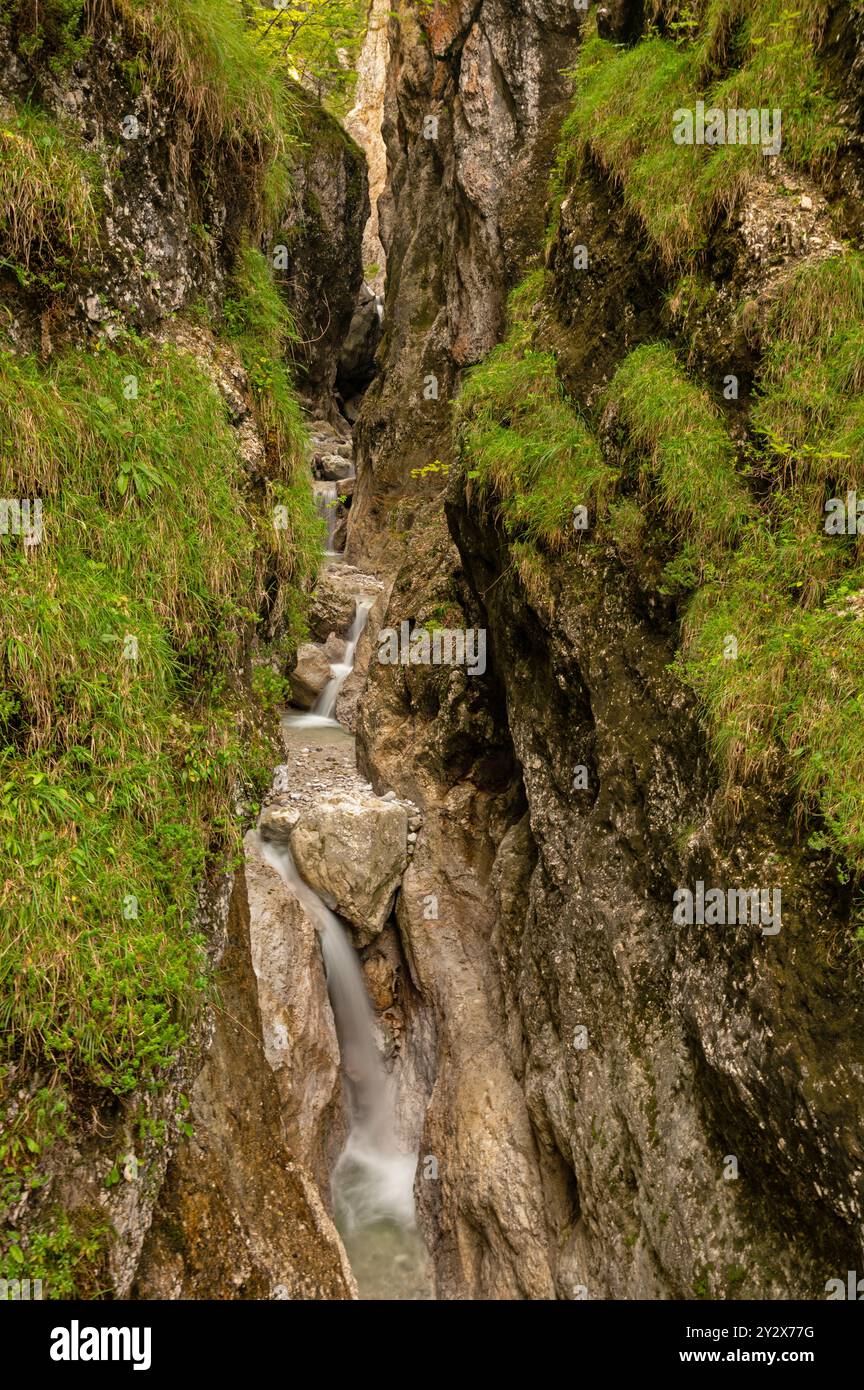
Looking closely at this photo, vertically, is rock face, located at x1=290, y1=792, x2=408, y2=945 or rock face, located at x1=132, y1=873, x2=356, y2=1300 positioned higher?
rock face, located at x1=290, y1=792, x2=408, y2=945

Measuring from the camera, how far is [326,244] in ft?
74.9

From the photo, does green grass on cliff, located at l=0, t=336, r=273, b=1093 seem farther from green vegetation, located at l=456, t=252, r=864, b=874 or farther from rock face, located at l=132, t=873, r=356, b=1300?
green vegetation, located at l=456, t=252, r=864, b=874

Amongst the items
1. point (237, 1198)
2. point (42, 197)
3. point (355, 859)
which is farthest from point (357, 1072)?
point (42, 197)

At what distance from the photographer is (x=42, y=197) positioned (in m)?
4.92

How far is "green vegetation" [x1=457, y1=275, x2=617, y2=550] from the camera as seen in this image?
23.3 feet

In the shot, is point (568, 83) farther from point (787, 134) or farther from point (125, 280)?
point (125, 280)

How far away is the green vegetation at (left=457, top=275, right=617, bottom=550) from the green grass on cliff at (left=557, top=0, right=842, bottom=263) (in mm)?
1682

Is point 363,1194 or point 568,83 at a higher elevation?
point 568,83

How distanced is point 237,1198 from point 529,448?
6.97m

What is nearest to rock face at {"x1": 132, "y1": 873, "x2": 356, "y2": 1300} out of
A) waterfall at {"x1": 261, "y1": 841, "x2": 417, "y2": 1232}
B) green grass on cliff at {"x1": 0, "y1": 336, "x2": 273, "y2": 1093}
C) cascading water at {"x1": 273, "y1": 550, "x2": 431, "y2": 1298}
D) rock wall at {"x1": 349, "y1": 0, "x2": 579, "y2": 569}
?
green grass on cliff at {"x1": 0, "y1": 336, "x2": 273, "y2": 1093}

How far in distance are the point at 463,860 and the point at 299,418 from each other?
18.1ft

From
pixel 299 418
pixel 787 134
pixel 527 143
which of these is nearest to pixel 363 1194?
pixel 299 418

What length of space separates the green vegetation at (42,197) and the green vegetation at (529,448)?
4.16 m

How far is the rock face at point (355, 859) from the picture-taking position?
905 cm
